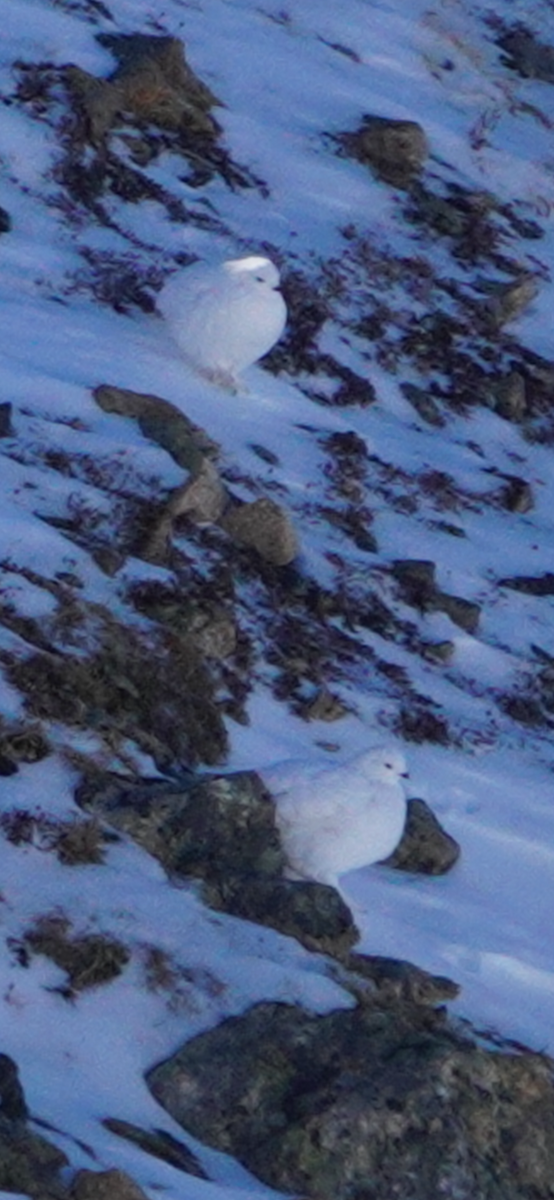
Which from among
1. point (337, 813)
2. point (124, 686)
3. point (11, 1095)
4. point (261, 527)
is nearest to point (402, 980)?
point (337, 813)

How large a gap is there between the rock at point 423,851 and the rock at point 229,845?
2.68 ft

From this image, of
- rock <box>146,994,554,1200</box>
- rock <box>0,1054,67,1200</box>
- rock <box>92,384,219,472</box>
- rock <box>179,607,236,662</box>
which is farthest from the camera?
rock <box>92,384,219,472</box>

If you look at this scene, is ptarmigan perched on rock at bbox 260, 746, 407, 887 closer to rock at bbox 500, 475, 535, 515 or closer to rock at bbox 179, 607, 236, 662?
rock at bbox 179, 607, 236, 662

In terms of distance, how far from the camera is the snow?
7805 millimetres

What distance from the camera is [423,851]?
9.39 metres

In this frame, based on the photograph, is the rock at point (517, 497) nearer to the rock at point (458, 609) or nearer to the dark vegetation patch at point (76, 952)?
the rock at point (458, 609)

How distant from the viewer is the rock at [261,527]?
A: 10992mm

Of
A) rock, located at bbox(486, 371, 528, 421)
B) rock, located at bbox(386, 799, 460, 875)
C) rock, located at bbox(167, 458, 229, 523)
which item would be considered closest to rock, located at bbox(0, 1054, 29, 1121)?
rock, located at bbox(386, 799, 460, 875)

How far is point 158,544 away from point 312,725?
3.23 feet

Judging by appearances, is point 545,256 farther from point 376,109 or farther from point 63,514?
point 63,514

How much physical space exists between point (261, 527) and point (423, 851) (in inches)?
81.4

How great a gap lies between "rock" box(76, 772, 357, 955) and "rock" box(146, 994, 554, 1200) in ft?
2.14

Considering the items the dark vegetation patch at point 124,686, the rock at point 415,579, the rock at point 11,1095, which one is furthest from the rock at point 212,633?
the rock at point 11,1095

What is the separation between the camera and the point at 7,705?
8.66 meters
